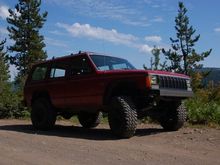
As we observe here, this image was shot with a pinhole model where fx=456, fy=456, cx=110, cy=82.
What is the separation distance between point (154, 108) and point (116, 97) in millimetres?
1319

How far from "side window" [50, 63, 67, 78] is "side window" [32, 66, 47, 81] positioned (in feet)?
1.37

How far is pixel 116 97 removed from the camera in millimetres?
10352

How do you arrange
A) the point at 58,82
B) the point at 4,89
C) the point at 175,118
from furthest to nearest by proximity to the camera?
the point at 4,89
the point at 58,82
the point at 175,118

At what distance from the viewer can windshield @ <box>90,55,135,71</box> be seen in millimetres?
11375

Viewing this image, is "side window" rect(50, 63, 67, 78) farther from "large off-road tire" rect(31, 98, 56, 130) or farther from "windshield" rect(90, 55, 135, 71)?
"windshield" rect(90, 55, 135, 71)

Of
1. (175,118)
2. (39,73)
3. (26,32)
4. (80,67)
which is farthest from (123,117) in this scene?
(26,32)

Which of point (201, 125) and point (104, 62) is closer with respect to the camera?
point (104, 62)

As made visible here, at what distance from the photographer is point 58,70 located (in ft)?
40.8

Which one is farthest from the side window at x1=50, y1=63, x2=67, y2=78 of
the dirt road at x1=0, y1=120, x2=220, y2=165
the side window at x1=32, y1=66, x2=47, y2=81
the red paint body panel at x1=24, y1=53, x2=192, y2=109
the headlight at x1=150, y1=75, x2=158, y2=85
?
the headlight at x1=150, y1=75, x2=158, y2=85

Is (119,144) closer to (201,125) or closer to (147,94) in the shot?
(147,94)

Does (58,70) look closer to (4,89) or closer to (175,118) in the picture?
(175,118)

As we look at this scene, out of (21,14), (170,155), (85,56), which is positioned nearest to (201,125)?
(85,56)

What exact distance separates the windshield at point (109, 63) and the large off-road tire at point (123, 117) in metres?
1.25

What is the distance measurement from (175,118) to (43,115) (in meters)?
3.72
